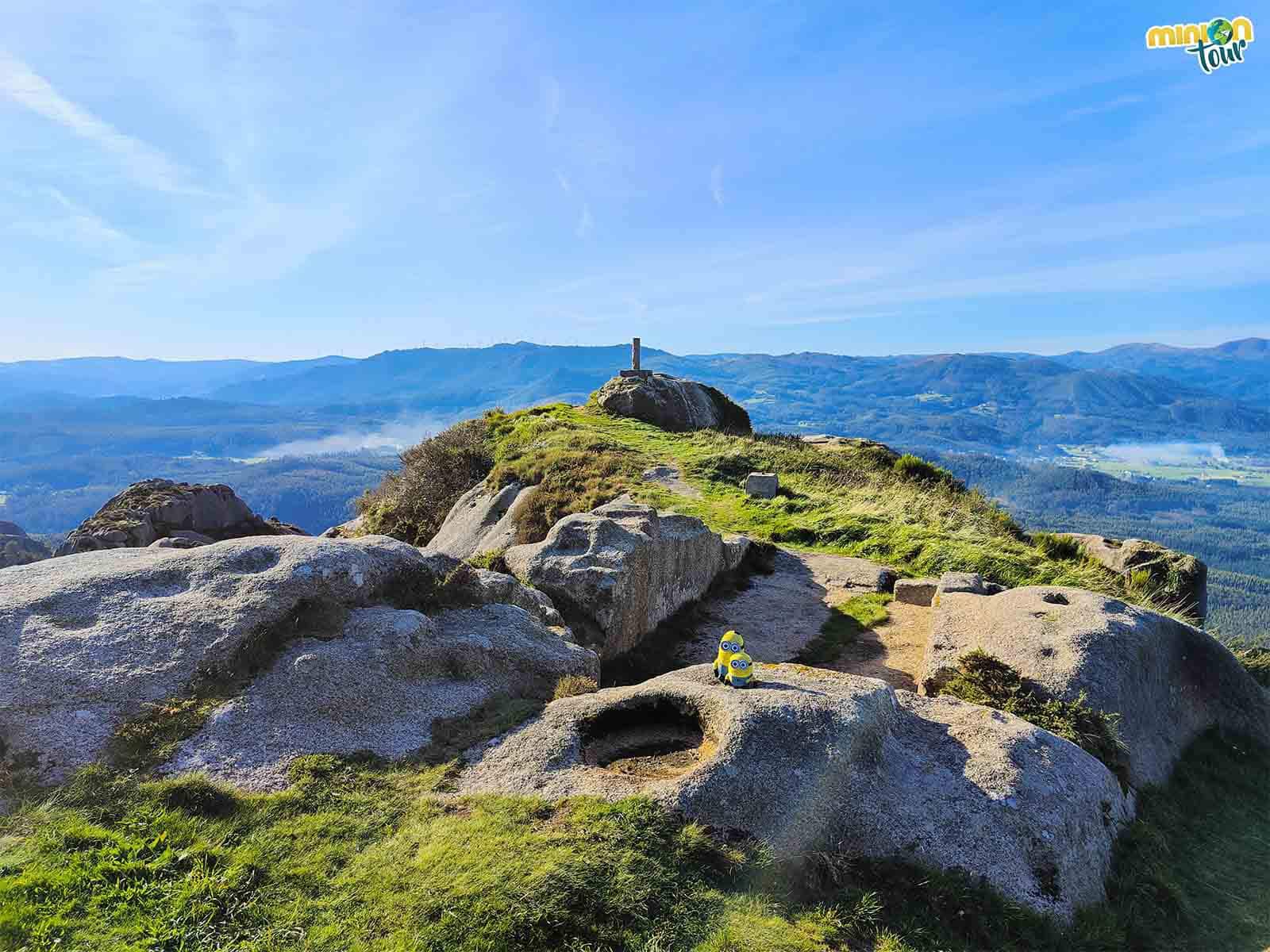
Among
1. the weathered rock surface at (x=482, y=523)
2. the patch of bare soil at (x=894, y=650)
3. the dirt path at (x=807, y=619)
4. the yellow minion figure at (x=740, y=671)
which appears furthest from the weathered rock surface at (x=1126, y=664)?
the weathered rock surface at (x=482, y=523)

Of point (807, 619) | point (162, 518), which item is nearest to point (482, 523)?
point (807, 619)

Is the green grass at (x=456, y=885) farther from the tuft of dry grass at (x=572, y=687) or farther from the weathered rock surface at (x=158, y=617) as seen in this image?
the tuft of dry grass at (x=572, y=687)

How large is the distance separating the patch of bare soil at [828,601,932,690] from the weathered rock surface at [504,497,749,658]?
458 cm

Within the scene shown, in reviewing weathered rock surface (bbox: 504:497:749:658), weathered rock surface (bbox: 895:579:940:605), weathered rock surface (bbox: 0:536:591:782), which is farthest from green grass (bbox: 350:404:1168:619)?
weathered rock surface (bbox: 0:536:591:782)

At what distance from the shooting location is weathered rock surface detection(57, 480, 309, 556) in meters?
24.5

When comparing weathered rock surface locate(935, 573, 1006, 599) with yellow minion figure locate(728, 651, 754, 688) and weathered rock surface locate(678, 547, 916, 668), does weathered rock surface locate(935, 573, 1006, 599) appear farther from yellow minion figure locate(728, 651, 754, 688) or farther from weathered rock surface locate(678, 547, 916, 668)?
yellow minion figure locate(728, 651, 754, 688)

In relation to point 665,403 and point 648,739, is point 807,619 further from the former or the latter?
point 665,403

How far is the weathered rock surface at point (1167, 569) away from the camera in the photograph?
21891 millimetres

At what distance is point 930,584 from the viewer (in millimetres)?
19047

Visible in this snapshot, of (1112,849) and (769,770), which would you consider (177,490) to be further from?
(1112,849)

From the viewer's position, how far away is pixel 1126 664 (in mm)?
11758

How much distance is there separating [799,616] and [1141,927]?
1129 cm

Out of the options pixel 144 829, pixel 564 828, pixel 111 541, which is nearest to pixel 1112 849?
pixel 564 828

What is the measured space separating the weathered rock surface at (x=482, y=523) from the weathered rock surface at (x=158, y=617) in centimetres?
816
